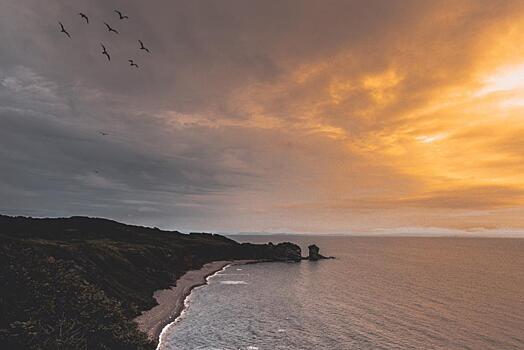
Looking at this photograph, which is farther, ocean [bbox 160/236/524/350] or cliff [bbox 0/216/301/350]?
ocean [bbox 160/236/524/350]

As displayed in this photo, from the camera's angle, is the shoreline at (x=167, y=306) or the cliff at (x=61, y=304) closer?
the cliff at (x=61, y=304)

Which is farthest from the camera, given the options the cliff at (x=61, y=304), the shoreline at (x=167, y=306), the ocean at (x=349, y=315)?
the shoreline at (x=167, y=306)

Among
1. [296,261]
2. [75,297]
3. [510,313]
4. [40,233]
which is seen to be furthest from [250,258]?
[75,297]

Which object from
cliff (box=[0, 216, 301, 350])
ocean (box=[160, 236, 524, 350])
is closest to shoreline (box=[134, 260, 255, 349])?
ocean (box=[160, 236, 524, 350])

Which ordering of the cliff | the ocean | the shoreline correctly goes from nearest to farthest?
1. the cliff
2. the ocean
3. the shoreline

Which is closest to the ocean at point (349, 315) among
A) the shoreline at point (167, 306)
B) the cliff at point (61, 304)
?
the shoreline at point (167, 306)

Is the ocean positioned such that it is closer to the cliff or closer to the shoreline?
the shoreline

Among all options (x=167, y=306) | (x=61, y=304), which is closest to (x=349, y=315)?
(x=167, y=306)

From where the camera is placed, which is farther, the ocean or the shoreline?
the shoreline

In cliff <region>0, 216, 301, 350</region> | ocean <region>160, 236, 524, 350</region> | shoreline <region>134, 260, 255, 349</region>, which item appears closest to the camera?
cliff <region>0, 216, 301, 350</region>

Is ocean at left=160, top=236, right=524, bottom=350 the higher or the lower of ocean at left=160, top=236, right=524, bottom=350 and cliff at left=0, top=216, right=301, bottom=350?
the lower

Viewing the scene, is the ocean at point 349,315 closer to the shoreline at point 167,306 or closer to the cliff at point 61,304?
the shoreline at point 167,306
